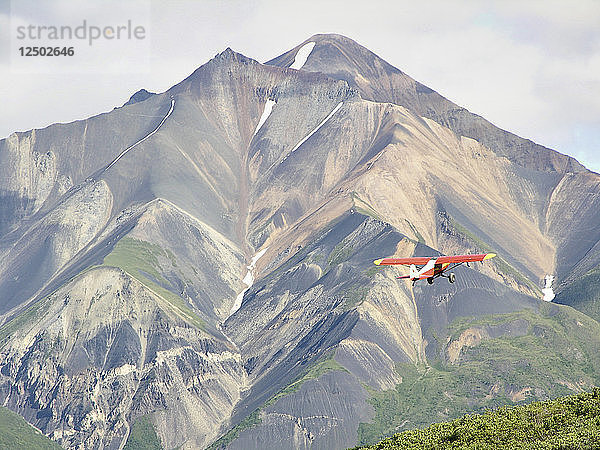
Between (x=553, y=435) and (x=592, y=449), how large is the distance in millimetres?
12147

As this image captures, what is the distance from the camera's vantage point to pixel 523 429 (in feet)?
362

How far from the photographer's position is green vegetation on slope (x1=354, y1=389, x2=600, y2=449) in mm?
101250

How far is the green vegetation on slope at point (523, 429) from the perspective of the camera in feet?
332

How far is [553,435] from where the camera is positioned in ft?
347

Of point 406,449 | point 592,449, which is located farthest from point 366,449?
point 592,449

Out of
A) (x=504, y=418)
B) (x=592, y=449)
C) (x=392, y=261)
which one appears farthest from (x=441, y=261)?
(x=592, y=449)

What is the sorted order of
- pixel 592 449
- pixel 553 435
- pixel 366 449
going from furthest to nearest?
pixel 366 449 < pixel 553 435 < pixel 592 449

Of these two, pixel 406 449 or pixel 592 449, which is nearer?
pixel 592 449

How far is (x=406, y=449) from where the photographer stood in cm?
11200

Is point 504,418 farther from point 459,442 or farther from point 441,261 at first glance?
point 441,261

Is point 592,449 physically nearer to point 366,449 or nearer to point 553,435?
point 553,435

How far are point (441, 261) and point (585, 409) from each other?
25.2m

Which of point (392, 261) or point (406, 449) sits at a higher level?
point (392, 261)

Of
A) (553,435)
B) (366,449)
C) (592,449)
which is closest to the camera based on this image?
(592,449)
